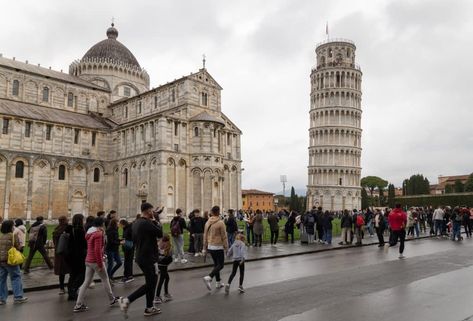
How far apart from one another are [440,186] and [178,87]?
12929cm

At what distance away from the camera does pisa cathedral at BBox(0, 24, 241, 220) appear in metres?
42.9

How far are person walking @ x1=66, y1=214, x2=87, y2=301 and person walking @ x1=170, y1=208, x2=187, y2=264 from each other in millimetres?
4936

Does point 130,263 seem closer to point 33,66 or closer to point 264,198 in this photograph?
point 33,66

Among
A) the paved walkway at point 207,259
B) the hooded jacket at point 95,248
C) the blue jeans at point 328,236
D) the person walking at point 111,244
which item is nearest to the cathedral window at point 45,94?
the paved walkway at point 207,259

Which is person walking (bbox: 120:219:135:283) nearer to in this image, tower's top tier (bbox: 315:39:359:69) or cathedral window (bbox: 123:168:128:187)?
cathedral window (bbox: 123:168:128:187)

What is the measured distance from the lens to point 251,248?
20344mm

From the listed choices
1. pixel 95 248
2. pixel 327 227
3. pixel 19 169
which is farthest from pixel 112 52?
pixel 95 248

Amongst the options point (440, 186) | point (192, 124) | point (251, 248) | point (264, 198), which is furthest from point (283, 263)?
point (440, 186)

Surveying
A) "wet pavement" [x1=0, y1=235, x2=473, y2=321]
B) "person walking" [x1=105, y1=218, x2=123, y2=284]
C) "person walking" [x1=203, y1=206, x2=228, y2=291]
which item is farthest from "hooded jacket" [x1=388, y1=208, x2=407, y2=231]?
"person walking" [x1=105, y1=218, x2=123, y2=284]

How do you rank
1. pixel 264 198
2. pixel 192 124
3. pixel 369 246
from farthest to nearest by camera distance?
pixel 264 198
pixel 192 124
pixel 369 246

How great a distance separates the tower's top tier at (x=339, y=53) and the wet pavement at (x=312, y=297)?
76.6 m

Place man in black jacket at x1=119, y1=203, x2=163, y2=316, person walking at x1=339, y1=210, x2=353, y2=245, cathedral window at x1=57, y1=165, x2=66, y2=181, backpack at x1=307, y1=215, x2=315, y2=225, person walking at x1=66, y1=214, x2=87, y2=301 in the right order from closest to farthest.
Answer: man in black jacket at x1=119, y1=203, x2=163, y2=316
person walking at x1=66, y1=214, x2=87, y2=301
person walking at x1=339, y1=210, x2=353, y2=245
backpack at x1=307, y1=215, x2=315, y2=225
cathedral window at x1=57, y1=165, x2=66, y2=181

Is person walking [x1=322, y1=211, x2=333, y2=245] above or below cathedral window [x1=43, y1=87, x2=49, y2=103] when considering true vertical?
below

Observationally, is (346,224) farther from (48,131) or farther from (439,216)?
(48,131)
